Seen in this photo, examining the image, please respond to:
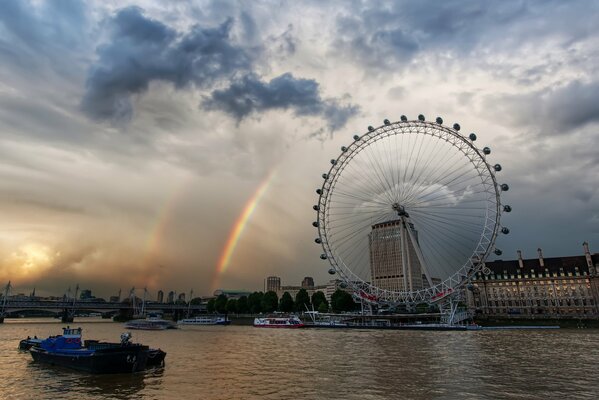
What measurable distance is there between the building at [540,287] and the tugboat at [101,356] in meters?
105

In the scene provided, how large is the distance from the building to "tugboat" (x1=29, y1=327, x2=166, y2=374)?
4135 inches

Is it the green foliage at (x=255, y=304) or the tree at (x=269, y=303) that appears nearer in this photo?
the tree at (x=269, y=303)

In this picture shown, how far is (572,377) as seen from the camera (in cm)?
2655

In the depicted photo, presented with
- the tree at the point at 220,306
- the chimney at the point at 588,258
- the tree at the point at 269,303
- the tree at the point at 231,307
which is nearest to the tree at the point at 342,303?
the tree at the point at 269,303

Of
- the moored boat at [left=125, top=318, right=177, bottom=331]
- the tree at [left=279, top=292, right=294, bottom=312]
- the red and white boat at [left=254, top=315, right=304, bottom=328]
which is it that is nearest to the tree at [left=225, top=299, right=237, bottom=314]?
the tree at [left=279, top=292, right=294, bottom=312]

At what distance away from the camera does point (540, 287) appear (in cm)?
12800

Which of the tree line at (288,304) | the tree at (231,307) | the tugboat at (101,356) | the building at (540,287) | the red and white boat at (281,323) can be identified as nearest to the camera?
the tugboat at (101,356)

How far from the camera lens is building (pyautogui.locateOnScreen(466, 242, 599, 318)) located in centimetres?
12044

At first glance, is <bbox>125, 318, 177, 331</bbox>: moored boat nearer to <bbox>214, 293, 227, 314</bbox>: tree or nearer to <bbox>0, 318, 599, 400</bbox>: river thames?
<bbox>214, 293, 227, 314</bbox>: tree

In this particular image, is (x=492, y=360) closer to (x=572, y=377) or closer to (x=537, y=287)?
(x=572, y=377)

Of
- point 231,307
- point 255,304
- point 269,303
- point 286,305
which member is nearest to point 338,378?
point 286,305

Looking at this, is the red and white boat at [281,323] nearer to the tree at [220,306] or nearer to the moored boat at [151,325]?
the moored boat at [151,325]

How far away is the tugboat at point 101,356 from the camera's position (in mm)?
30734

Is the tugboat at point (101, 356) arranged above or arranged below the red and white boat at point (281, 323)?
above
